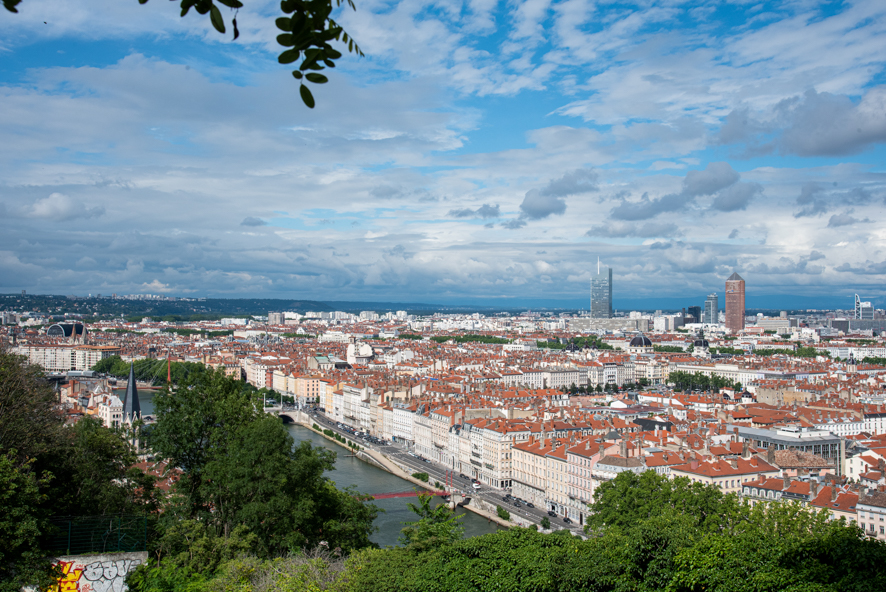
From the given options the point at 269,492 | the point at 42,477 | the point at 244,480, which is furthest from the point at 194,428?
the point at 42,477

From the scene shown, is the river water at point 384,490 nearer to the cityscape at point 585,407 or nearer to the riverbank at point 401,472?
the riverbank at point 401,472

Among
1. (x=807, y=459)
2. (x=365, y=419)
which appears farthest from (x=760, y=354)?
(x=807, y=459)

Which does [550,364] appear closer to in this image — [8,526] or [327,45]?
[8,526]

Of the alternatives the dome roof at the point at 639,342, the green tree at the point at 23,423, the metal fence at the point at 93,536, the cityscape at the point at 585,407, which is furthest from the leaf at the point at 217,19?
the dome roof at the point at 639,342

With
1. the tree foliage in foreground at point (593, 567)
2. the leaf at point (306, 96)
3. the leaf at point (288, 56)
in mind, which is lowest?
the tree foliage in foreground at point (593, 567)

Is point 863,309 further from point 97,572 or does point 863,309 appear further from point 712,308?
point 97,572
